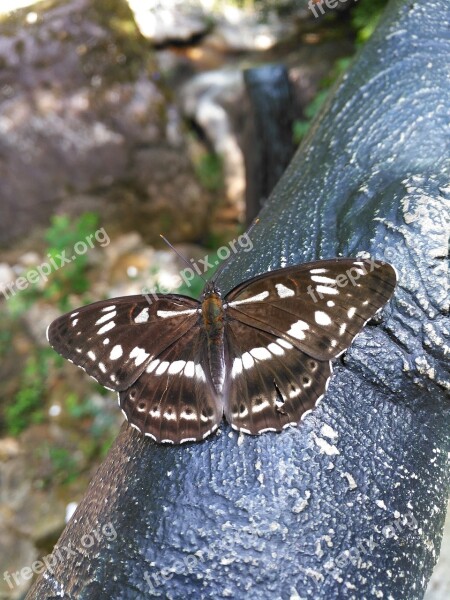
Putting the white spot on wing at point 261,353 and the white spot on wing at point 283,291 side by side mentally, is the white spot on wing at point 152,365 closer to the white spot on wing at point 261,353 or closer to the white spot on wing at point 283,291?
the white spot on wing at point 261,353

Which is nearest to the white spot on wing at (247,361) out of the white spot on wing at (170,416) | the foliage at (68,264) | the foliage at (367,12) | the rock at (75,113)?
the white spot on wing at (170,416)

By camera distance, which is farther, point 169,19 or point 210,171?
point 169,19

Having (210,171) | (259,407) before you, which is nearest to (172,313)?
(259,407)

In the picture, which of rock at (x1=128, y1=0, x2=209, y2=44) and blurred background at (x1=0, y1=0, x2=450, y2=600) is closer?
blurred background at (x1=0, y1=0, x2=450, y2=600)

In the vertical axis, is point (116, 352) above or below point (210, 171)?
above

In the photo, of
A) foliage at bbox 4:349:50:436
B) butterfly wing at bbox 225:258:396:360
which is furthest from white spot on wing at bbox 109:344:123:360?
foliage at bbox 4:349:50:436

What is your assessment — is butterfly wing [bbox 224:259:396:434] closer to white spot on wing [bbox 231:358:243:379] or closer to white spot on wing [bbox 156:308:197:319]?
white spot on wing [bbox 231:358:243:379]

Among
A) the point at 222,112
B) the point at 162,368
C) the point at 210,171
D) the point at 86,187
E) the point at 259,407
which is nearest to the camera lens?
the point at 259,407

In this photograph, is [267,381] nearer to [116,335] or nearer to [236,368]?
[236,368]
